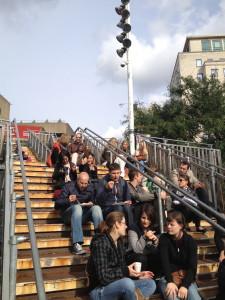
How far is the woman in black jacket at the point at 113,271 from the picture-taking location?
12.3 feet

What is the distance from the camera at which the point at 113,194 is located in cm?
590

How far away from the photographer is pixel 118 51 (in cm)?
1146

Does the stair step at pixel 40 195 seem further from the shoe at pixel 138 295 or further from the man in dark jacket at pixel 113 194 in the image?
the shoe at pixel 138 295

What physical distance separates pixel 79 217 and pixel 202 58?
5966 centimetres

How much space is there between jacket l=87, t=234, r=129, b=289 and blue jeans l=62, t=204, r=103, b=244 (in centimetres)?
115

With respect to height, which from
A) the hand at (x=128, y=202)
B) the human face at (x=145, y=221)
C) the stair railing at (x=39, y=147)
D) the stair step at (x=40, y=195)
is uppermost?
the stair railing at (x=39, y=147)

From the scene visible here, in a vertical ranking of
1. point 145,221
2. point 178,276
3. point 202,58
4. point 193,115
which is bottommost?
point 178,276

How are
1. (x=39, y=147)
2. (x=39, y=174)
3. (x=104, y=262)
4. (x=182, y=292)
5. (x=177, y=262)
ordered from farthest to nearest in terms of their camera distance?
1. (x=39, y=147)
2. (x=39, y=174)
3. (x=177, y=262)
4. (x=182, y=292)
5. (x=104, y=262)

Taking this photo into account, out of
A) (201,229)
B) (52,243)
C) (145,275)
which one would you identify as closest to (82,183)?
(52,243)

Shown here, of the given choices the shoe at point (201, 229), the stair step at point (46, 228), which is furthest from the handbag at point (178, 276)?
the shoe at point (201, 229)

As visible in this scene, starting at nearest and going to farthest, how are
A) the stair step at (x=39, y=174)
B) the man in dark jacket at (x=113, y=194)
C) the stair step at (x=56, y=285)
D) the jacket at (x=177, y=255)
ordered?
the stair step at (x=56, y=285)
the jacket at (x=177, y=255)
the man in dark jacket at (x=113, y=194)
the stair step at (x=39, y=174)

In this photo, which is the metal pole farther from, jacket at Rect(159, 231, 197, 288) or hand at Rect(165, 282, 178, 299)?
hand at Rect(165, 282, 178, 299)

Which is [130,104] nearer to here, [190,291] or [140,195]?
[140,195]

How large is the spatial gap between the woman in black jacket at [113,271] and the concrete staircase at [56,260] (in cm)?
30
